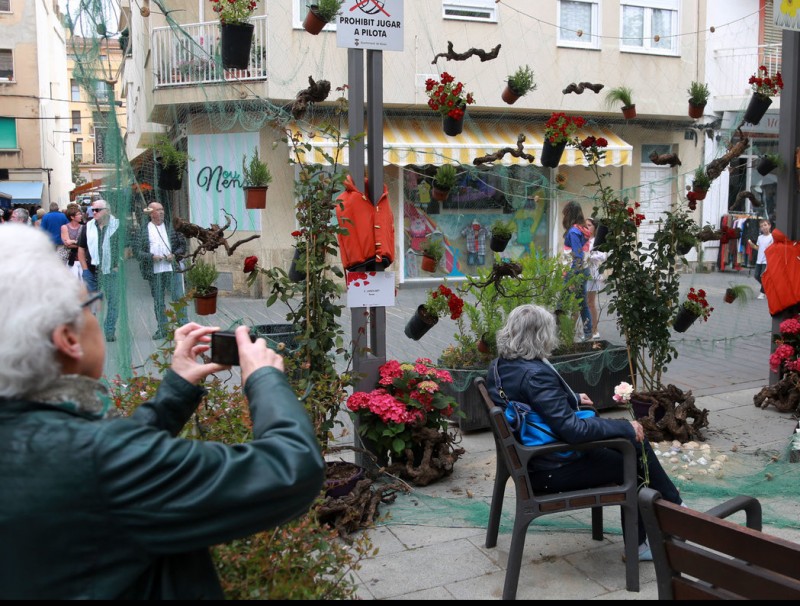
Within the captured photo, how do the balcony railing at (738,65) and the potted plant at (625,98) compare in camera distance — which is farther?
the balcony railing at (738,65)

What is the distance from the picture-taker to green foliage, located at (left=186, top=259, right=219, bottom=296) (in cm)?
464

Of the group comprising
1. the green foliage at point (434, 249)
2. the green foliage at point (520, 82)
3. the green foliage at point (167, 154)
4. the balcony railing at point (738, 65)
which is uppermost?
the balcony railing at point (738, 65)

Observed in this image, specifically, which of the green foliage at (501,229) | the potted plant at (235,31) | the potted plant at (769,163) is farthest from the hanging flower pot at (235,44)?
the potted plant at (769,163)

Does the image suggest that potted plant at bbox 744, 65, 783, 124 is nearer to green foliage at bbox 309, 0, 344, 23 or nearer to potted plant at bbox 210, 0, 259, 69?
green foliage at bbox 309, 0, 344, 23

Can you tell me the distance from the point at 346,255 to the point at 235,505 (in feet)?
11.5

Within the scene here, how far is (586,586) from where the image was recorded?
137 inches

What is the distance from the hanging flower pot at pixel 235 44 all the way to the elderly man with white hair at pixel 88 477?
3700 mm

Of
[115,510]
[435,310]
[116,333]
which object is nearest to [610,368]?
[435,310]

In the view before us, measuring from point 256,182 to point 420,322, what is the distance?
1662 millimetres

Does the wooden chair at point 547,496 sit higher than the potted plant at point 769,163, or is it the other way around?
the potted plant at point 769,163

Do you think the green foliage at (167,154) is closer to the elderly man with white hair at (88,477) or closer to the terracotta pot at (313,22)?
the terracotta pot at (313,22)

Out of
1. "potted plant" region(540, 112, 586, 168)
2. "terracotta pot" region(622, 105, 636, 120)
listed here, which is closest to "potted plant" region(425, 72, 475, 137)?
"potted plant" region(540, 112, 586, 168)

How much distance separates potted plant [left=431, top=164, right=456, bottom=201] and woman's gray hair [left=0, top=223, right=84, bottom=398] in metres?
4.65

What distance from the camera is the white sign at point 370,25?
4.59 m
